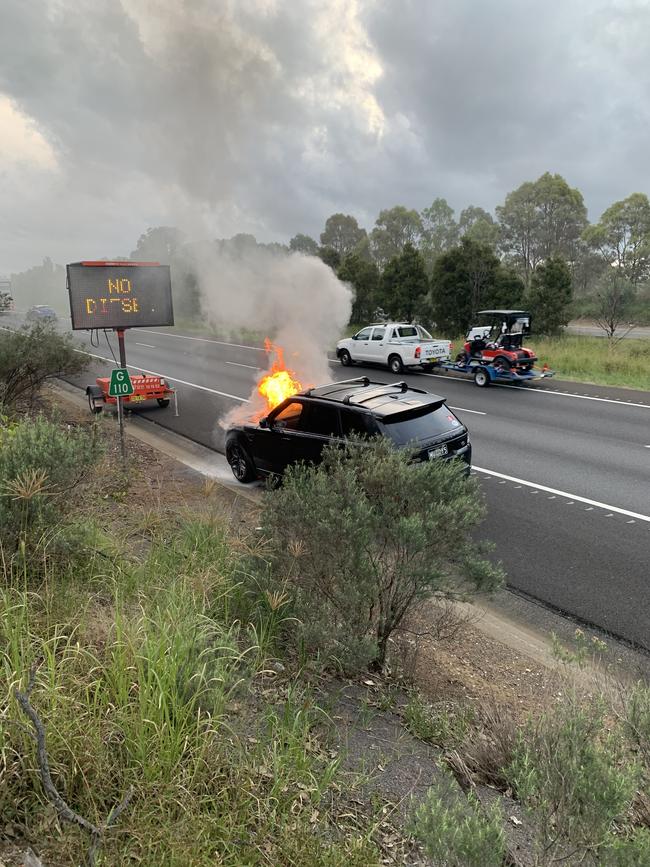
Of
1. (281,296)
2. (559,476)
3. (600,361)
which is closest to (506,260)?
(600,361)

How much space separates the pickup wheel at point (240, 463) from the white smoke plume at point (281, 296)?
463 centimetres

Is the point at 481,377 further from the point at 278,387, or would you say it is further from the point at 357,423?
the point at 357,423

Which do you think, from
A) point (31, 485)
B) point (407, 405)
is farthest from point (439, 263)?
point (31, 485)

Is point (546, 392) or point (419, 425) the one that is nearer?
point (419, 425)

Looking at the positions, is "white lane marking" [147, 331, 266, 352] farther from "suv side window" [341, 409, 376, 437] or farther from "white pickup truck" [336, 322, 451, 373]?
"suv side window" [341, 409, 376, 437]

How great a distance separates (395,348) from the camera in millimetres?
21031

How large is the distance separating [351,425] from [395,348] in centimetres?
1400

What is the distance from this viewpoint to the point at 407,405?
24.5ft

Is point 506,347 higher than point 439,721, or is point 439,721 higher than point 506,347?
point 506,347

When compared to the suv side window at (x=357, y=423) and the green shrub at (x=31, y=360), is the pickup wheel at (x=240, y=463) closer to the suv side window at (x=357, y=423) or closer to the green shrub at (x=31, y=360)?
the suv side window at (x=357, y=423)

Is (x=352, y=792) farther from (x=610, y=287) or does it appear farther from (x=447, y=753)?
(x=610, y=287)

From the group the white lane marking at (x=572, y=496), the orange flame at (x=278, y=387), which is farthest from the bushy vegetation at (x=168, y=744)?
the orange flame at (x=278, y=387)

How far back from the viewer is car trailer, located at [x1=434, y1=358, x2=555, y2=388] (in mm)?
17875

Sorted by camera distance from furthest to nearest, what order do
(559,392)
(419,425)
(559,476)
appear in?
(559,392) → (559,476) → (419,425)
